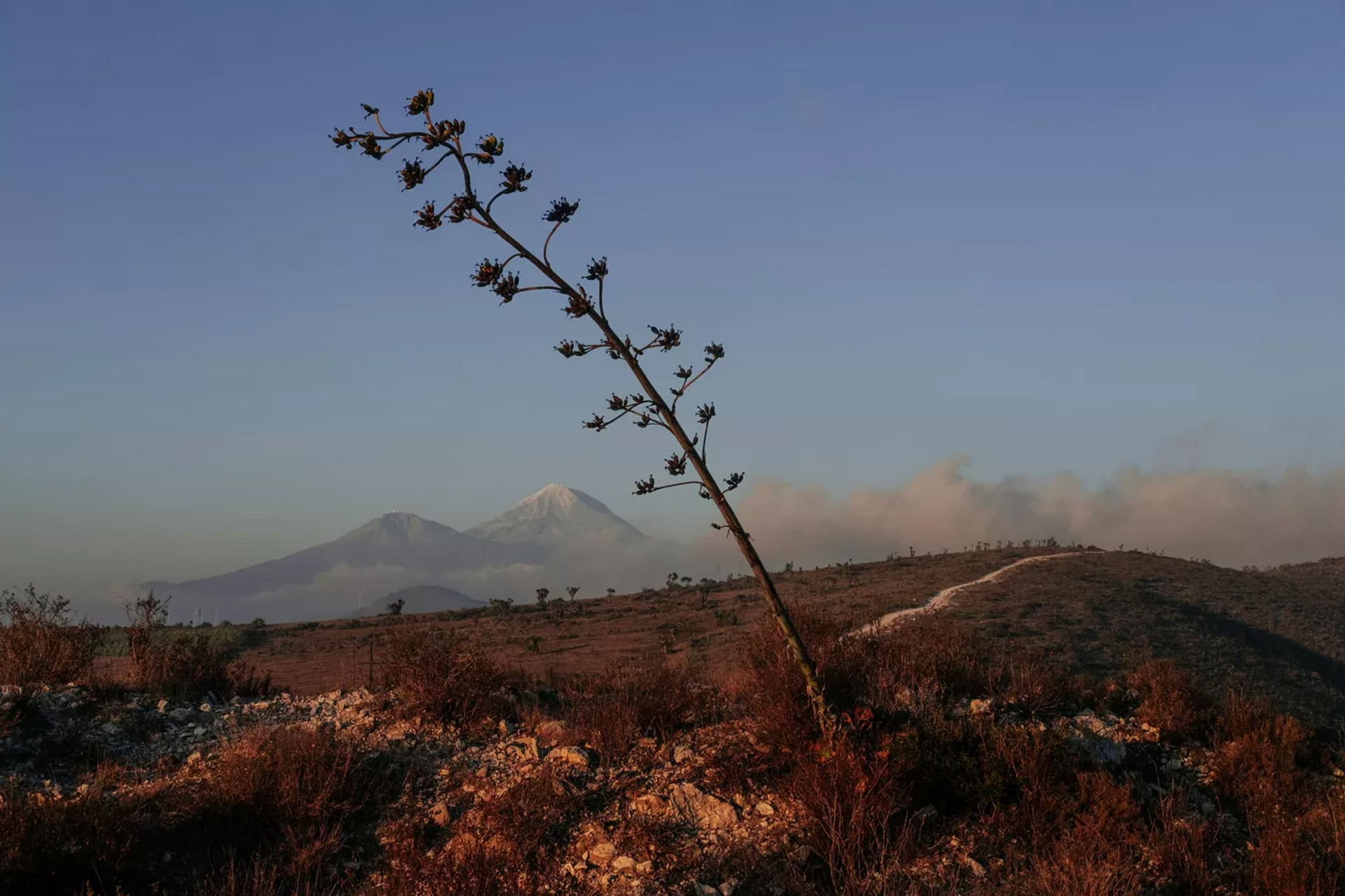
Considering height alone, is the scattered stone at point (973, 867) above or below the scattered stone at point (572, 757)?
below

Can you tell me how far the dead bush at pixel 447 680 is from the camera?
8078 mm

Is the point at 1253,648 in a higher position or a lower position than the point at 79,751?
lower

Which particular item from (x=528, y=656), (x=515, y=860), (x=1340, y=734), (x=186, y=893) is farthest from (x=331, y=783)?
(x=528, y=656)

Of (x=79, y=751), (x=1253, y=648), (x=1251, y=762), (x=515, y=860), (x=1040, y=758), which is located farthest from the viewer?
(x=1253, y=648)

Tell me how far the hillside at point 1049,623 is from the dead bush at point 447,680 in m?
1.85

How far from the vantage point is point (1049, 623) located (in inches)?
897

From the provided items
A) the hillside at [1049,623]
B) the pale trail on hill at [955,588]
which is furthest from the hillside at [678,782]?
the pale trail on hill at [955,588]

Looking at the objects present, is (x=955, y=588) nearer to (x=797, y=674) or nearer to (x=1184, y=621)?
(x=1184, y=621)

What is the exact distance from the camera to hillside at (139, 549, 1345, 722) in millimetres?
20047

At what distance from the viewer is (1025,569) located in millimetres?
31109

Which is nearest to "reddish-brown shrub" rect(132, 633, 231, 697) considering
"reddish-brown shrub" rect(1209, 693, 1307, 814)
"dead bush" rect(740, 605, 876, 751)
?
"dead bush" rect(740, 605, 876, 751)

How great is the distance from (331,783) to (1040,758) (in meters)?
5.08

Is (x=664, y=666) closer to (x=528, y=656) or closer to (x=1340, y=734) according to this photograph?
(x=1340, y=734)

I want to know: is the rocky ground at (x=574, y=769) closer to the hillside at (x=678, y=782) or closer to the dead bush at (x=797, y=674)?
the hillside at (x=678, y=782)
